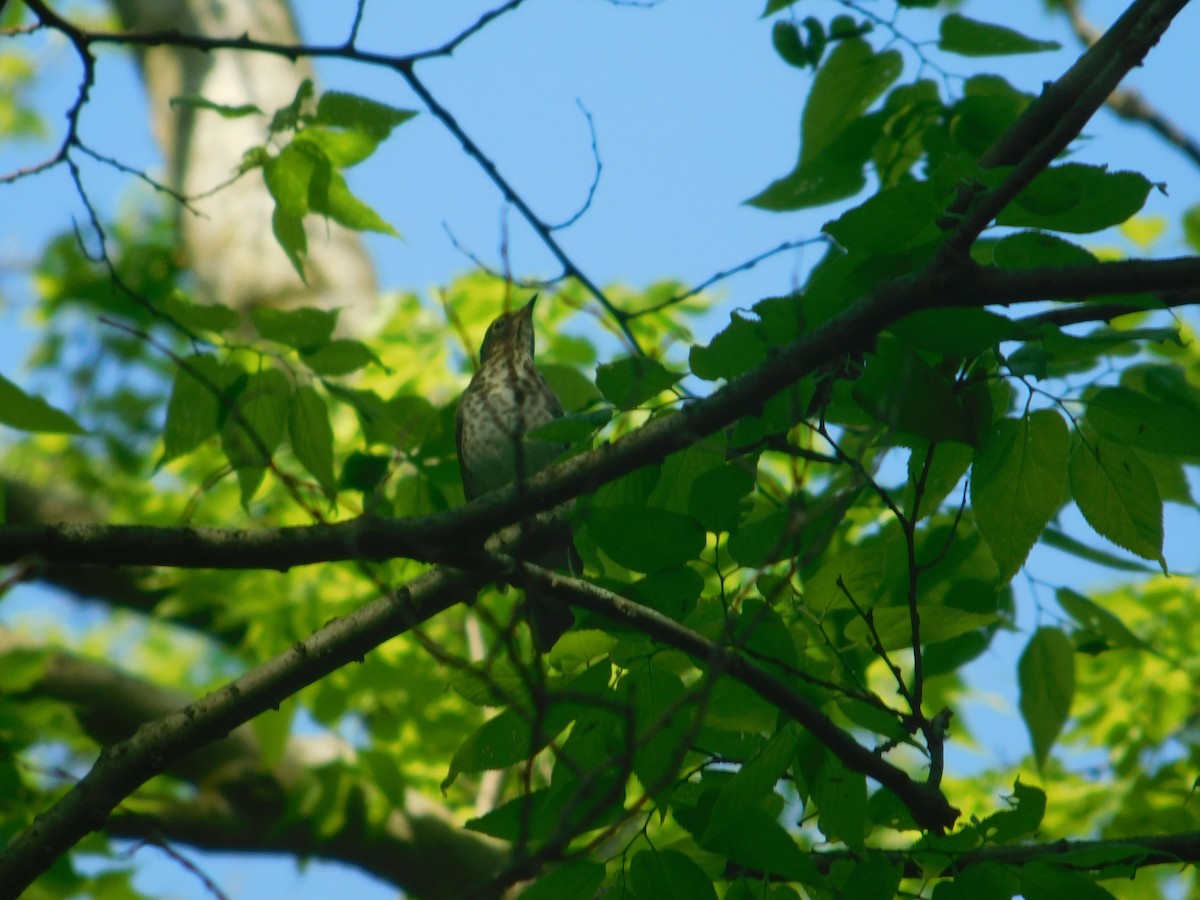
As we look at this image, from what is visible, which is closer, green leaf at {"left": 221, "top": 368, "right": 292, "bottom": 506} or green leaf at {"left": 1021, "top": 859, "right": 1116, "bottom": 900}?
green leaf at {"left": 1021, "top": 859, "right": 1116, "bottom": 900}

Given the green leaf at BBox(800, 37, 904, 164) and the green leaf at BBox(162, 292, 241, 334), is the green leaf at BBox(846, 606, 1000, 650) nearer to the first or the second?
the green leaf at BBox(800, 37, 904, 164)

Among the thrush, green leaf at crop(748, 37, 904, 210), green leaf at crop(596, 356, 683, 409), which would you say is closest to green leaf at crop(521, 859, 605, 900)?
green leaf at crop(596, 356, 683, 409)

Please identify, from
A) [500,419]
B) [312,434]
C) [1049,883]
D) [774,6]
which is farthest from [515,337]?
[1049,883]

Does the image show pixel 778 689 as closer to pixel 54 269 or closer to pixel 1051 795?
pixel 1051 795

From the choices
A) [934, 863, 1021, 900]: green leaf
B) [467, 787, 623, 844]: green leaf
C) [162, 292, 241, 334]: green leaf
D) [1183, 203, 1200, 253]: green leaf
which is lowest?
[934, 863, 1021, 900]: green leaf

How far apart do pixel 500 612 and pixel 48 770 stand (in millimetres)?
2679

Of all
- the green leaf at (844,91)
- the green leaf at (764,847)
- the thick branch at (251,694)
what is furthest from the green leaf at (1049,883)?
the green leaf at (844,91)

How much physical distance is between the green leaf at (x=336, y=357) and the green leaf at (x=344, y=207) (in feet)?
1.04

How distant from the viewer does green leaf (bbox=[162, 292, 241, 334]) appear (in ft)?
9.27

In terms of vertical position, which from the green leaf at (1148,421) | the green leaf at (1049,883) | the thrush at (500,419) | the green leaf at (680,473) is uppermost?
the thrush at (500,419)

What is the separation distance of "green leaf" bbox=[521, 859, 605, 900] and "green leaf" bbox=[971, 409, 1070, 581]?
879 millimetres

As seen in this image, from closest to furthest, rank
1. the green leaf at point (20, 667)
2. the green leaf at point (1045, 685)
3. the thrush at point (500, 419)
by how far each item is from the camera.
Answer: the green leaf at point (1045, 685), the green leaf at point (20, 667), the thrush at point (500, 419)

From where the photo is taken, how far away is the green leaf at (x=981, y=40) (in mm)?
2676

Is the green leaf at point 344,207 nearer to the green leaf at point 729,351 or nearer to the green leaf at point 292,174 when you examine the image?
the green leaf at point 292,174
